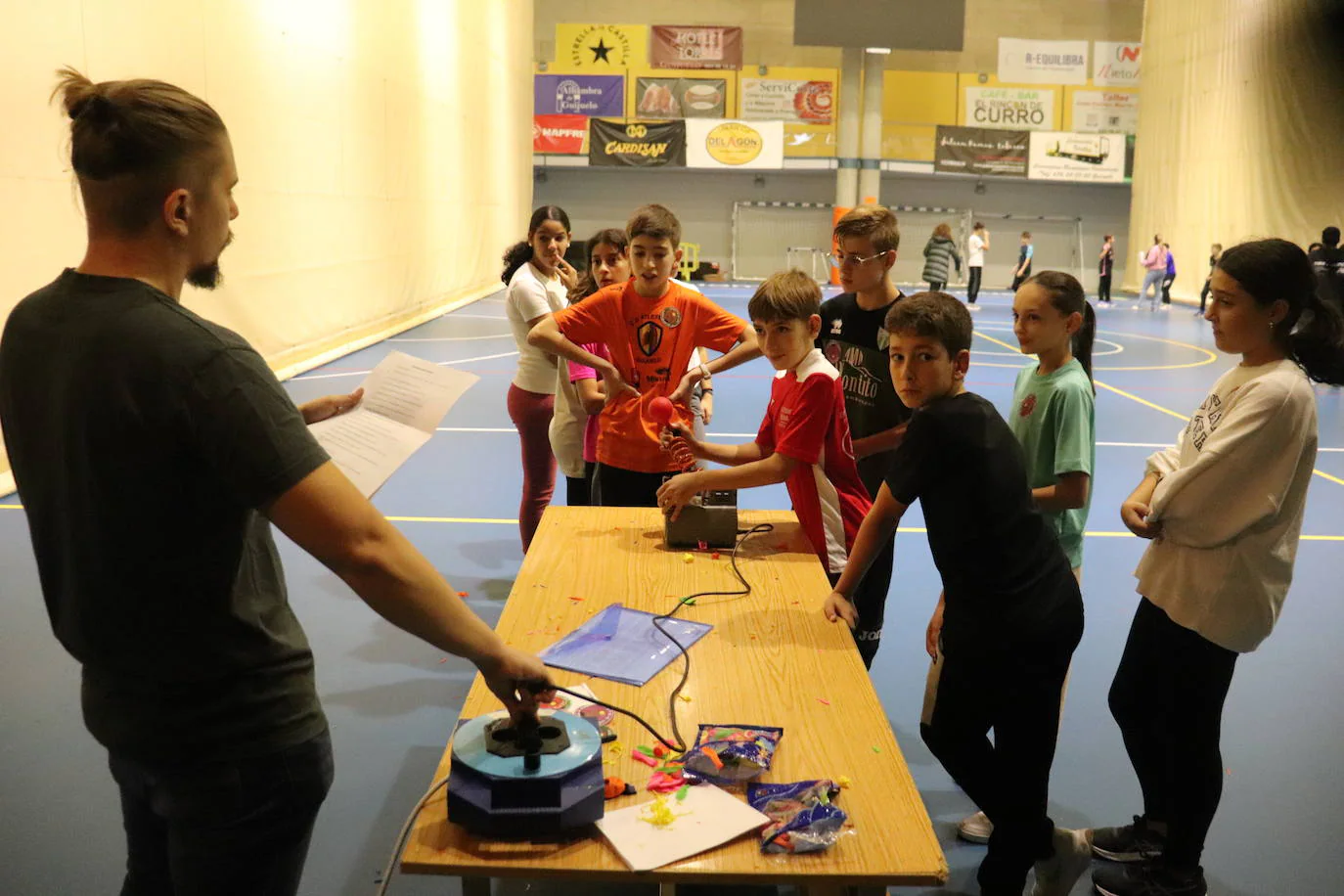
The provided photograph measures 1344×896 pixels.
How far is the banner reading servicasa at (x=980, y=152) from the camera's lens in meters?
25.2

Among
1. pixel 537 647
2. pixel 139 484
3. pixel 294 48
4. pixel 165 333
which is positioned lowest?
pixel 537 647

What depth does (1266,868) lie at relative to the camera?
291 cm

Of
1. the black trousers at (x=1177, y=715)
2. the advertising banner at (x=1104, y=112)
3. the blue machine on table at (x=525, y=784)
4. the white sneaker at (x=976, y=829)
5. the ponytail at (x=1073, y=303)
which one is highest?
the advertising banner at (x=1104, y=112)

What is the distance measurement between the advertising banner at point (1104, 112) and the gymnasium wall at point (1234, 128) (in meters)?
0.44

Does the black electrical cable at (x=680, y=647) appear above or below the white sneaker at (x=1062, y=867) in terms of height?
above

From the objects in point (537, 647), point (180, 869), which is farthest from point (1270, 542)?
point (180, 869)

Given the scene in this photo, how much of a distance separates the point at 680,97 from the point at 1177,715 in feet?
79.9

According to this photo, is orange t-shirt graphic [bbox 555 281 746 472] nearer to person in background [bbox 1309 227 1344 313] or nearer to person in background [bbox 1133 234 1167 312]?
person in background [bbox 1309 227 1344 313]

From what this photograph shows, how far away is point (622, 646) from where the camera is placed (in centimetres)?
235

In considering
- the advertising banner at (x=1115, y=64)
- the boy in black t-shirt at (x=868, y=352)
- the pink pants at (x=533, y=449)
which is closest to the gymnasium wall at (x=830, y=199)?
the advertising banner at (x=1115, y=64)

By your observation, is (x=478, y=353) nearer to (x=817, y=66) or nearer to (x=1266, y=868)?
(x=1266, y=868)

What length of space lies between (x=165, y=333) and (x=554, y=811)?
2.81ft

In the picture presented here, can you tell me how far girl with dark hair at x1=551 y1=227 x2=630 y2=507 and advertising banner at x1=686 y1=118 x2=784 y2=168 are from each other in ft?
70.7

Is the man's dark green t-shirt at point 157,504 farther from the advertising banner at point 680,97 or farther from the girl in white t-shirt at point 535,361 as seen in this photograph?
the advertising banner at point 680,97
